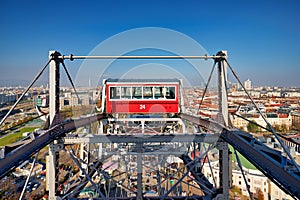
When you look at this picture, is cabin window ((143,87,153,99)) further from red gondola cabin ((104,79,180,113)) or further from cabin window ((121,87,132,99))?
cabin window ((121,87,132,99))

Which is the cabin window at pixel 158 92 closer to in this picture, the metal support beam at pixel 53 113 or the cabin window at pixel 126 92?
the cabin window at pixel 126 92

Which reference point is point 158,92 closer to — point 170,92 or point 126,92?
point 170,92

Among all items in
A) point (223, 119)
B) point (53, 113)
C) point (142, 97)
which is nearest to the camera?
point (53, 113)

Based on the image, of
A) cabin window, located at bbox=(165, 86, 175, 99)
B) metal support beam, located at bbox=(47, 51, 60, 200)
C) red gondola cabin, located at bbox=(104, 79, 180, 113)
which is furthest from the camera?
cabin window, located at bbox=(165, 86, 175, 99)

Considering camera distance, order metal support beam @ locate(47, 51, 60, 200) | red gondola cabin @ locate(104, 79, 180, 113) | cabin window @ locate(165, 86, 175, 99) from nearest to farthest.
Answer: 1. metal support beam @ locate(47, 51, 60, 200)
2. red gondola cabin @ locate(104, 79, 180, 113)
3. cabin window @ locate(165, 86, 175, 99)

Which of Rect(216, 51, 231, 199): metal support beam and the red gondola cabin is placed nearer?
Rect(216, 51, 231, 199): metal support beam

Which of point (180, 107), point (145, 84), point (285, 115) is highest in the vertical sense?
point (145, 84)

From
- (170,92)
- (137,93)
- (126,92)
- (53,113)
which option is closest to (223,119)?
(53,113)

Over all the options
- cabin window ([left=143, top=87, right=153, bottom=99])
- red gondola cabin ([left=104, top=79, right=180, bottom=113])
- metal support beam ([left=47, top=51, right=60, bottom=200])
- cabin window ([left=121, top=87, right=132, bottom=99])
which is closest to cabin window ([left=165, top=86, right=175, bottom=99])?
red gondola cabin ([left=104, top=79, right=180, bottom=113])

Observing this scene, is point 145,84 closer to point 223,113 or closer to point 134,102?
point 134,102

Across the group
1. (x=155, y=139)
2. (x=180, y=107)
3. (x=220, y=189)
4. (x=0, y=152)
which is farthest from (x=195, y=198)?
(x=180, y=107)

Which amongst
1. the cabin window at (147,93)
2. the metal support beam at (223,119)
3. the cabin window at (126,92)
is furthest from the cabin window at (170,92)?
the metal support beam at (223,119)
